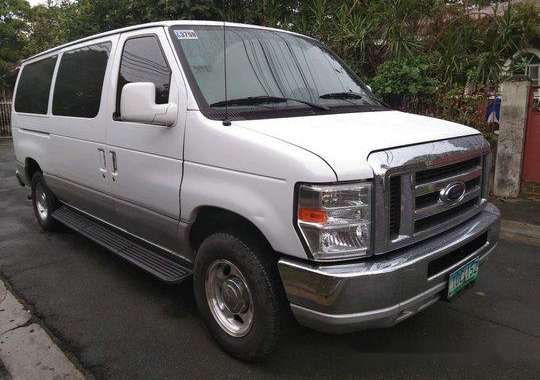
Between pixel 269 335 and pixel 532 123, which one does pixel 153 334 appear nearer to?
pixel 269 335

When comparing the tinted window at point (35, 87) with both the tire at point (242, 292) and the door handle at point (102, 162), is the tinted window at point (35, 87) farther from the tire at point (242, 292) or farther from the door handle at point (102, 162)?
the tire at point (242, 292)

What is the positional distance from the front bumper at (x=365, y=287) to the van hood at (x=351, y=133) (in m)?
0.47

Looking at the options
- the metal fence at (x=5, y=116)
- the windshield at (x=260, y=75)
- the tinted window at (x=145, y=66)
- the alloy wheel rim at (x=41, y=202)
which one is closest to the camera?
the windshield at (x=260, y=75)

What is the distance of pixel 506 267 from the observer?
451 cm

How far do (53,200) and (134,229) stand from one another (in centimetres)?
218

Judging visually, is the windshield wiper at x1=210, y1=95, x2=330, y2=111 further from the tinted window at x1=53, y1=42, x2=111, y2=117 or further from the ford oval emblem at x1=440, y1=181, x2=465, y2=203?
the tinted window at x1=53, y1=42, x2=111, y2=117

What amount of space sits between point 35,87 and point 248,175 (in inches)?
160

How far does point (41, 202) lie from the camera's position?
5863mm

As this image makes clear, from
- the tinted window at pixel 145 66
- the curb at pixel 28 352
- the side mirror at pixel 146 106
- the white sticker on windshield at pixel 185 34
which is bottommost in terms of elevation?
the curb at pixel 28 352

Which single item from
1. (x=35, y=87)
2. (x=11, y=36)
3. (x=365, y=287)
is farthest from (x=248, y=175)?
(x=11, y=36)

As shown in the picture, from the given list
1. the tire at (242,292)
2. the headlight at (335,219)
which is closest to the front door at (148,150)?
the tire at (242,292)

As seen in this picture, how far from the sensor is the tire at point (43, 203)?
5.54 m

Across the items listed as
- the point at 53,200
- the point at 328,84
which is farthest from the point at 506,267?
the point at 53,200

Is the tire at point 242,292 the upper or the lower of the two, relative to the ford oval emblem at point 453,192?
lower
